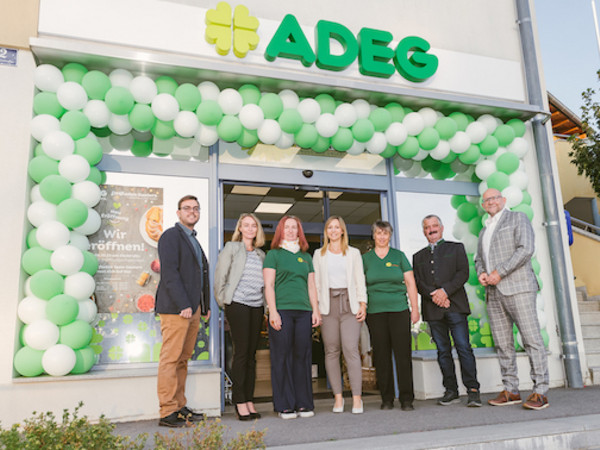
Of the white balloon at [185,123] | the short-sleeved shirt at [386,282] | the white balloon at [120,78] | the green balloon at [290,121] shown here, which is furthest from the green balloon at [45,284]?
the short-sleeved shirt at [386,282]

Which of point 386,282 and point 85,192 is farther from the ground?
point 85,192

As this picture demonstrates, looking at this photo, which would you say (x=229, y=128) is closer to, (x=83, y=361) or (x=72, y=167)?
(x=72, y=167)

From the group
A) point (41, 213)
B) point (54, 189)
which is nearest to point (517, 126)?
point (54, 189)

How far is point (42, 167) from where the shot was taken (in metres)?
4.20

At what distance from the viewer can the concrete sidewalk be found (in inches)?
125

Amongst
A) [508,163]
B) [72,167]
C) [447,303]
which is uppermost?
[508,163]

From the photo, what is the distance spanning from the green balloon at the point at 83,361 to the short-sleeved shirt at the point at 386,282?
97.6 inches

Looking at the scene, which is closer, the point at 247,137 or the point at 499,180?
the point at 247,137

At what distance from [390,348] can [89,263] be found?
2.79 meters

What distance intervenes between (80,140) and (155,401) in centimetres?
235

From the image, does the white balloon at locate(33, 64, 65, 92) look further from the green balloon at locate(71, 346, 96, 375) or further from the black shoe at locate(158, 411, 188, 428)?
the black shoe at locate(158, 411, 188, 428)

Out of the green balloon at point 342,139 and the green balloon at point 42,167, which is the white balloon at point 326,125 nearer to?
the green balloon at point 342,139

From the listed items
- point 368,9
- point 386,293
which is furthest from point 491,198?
point 368,9

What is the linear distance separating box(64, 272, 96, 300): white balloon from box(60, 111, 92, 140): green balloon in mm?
1204
